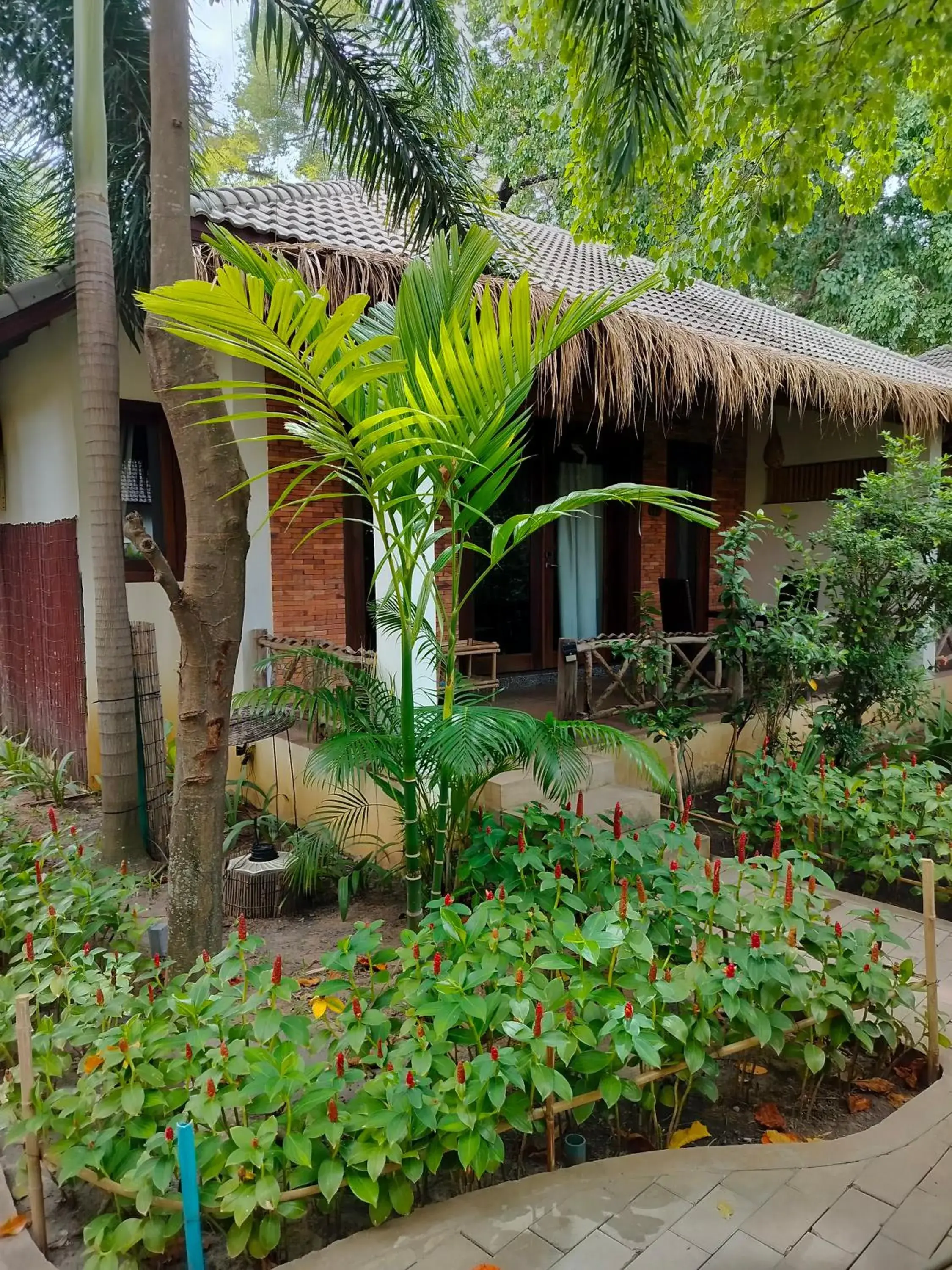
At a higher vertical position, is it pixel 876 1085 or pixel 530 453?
pixel 530 453

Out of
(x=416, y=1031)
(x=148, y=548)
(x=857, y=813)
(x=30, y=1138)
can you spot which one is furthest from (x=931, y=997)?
(x=148, y=548)

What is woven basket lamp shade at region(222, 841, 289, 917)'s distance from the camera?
3766 millimetres

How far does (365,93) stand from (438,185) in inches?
21.1

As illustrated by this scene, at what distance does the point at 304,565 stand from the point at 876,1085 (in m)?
4.83

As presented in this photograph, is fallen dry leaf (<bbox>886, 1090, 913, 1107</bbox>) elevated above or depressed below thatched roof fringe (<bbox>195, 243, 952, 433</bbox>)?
below

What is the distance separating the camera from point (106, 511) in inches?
156

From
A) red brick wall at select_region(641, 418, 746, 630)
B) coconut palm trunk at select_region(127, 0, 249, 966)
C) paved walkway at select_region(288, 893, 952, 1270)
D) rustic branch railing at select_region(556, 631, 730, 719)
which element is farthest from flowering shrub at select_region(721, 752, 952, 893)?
red brick wall at select_region(641, 418, 746, 630)

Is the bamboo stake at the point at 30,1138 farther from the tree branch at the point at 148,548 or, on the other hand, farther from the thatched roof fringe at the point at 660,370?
the thatched roof fringe at the point at 660,370

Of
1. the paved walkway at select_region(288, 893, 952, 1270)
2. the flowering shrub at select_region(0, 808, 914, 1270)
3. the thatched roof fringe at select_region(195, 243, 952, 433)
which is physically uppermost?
the thatched roof fringe at select_region(195, 243, 952, 433)

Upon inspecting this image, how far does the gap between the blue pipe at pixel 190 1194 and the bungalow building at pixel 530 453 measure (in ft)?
10.8

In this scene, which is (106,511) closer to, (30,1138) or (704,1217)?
(30,1138)

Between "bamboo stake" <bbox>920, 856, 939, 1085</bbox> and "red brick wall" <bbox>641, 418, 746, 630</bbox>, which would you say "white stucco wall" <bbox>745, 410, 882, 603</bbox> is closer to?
"red brick wall" <bbox>641, 418, 746, 630</bbox>

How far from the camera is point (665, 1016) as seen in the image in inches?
82.3

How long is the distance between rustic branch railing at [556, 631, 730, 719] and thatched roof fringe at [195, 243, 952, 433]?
1454mm
